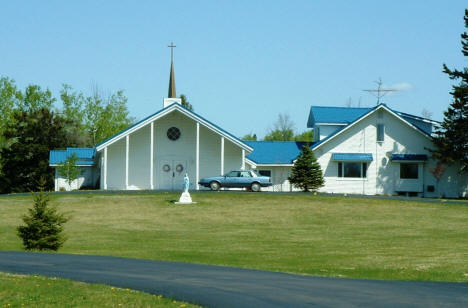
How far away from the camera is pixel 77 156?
167 ft

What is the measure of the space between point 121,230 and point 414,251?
13.0m

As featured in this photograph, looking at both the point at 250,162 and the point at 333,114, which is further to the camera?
the point at 333,114

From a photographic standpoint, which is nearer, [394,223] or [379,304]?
[379,304]

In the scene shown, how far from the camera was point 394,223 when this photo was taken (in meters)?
31.9

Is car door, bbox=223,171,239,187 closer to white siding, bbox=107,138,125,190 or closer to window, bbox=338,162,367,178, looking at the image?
white siding, bbox=107,138,125,190

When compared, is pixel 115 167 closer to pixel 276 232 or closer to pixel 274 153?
pixel 274 153

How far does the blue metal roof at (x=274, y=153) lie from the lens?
5006cm

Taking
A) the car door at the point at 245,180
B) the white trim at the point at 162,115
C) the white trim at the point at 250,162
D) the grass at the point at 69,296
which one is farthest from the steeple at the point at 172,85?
the grass at the point at 69,296

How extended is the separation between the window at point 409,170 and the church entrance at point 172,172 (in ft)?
50.9

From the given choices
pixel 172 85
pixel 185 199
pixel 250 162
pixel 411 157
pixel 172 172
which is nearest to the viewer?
pixel 185 199

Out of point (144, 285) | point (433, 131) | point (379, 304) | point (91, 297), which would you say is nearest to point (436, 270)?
point (379, 304)

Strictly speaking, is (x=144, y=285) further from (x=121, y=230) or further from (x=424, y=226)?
(x=424, y=226)

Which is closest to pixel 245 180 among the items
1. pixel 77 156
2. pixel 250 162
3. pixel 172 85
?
pixel 250 162

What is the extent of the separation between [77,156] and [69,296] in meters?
40.3
